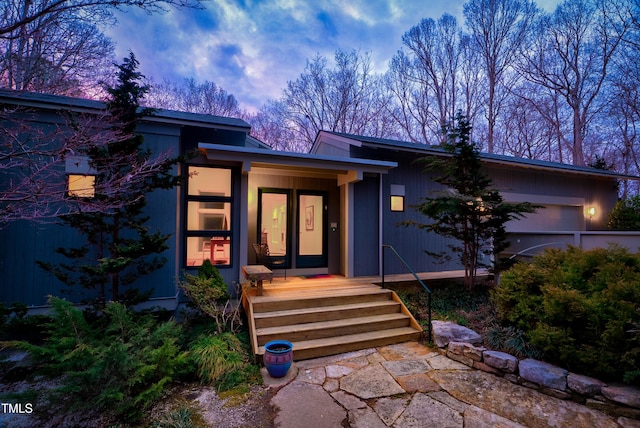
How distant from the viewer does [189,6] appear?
→ 370cm

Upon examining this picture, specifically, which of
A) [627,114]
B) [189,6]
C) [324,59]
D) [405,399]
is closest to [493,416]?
[405,399]

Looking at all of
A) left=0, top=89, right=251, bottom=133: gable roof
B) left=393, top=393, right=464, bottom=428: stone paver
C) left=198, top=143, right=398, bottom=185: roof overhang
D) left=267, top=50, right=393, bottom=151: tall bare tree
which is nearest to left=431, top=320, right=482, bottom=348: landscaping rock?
left=393, top=393, right=464, bottom=428: stone paver

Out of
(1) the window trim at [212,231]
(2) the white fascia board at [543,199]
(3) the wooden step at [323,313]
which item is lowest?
(3) the wooden step at [323,313]

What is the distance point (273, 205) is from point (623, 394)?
5.95 m

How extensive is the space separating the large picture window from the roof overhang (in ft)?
1.40

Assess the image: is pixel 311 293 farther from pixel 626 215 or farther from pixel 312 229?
pixel 626 215

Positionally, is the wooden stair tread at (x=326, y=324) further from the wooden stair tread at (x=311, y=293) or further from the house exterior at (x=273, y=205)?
the house exterior at (x=273, y=205)

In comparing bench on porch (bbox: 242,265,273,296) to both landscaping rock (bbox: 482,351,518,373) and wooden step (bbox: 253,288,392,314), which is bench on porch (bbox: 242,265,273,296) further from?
landscaping rock (bbox: 482,351,518,373)

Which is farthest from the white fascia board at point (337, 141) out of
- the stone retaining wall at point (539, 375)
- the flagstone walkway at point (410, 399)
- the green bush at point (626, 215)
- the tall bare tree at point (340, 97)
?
the tall bare tree at point (340, 97)

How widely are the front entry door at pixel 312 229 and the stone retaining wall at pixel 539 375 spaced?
330 cm

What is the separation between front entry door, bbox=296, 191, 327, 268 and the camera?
6.87 meters

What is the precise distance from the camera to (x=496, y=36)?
52.4ft

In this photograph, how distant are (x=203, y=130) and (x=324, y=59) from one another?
1469 centimetres

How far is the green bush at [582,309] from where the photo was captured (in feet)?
9.32
